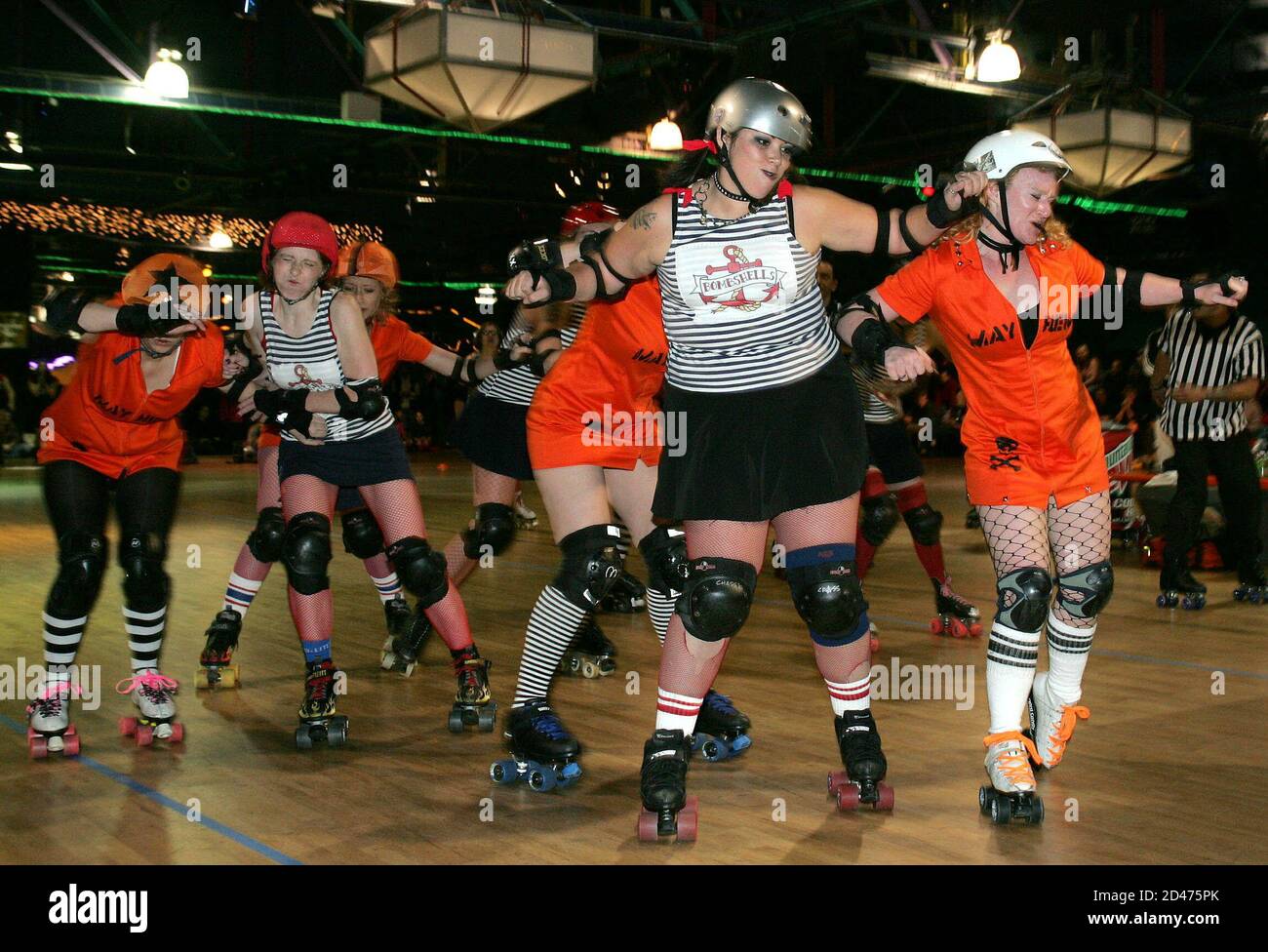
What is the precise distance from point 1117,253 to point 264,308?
1443cm

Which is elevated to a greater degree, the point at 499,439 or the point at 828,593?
the point at 499,439

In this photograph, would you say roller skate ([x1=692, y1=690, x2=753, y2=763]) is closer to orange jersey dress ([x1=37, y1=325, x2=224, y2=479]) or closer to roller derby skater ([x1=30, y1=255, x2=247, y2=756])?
roller derby skater ([x1=30, y1=255, x2=247, y2=756])

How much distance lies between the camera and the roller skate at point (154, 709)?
322cm

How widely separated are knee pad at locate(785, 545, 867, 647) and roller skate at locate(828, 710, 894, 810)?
0.72ft

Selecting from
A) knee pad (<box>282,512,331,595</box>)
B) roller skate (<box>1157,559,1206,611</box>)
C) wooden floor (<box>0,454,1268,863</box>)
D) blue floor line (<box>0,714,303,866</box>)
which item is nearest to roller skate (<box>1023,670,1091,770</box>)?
wooden floor (<box>0,454,1268,863</box>)

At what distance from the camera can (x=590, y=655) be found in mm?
4105

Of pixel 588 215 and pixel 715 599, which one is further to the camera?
pixel 588 215

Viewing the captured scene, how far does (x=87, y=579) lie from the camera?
3.07 metres

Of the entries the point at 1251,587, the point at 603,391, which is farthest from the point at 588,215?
the point at 1251,587

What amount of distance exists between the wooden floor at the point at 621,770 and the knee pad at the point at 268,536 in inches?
15.8

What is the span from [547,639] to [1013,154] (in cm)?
144

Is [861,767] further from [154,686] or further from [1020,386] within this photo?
[154,686]

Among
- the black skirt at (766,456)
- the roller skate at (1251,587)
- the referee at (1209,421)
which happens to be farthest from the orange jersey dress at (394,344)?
the roller skate at (1251,587)
